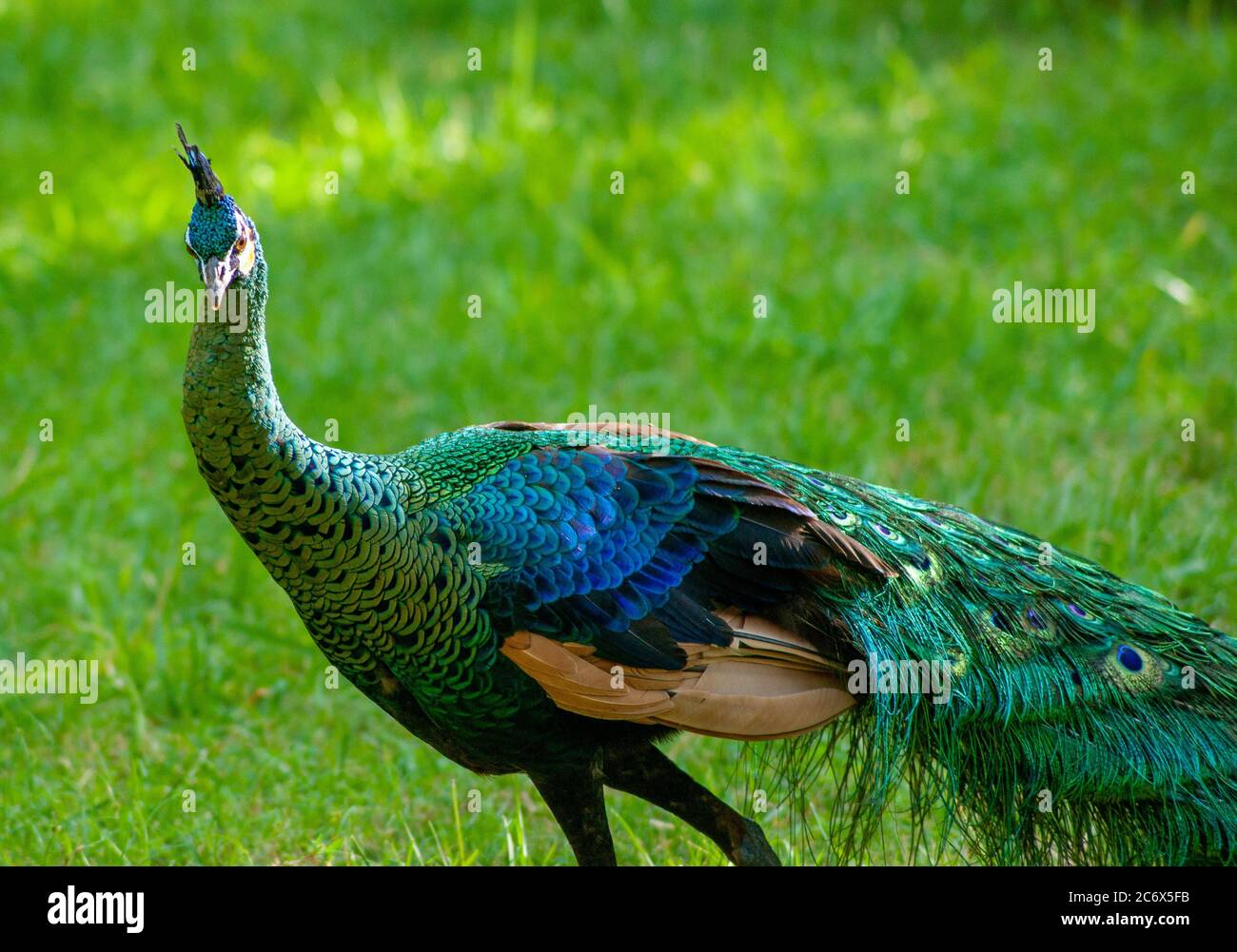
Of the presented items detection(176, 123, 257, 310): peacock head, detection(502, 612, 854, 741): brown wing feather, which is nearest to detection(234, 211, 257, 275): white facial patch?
detection(176, 123, 257, 310): peacock head

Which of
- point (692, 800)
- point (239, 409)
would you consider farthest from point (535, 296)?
point (239, 409)

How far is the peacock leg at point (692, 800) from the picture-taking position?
12.3ft

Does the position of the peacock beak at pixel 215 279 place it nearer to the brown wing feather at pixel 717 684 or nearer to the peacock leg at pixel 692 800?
the brown wing feather at pixel 717 684

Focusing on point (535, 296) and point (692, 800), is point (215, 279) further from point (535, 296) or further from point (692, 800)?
point (535, 296)

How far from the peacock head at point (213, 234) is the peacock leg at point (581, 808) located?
147cm

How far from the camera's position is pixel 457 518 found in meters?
3.57

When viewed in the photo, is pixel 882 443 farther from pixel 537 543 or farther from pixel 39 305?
pixel 39 305

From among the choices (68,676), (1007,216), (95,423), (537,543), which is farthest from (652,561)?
(1007,216)

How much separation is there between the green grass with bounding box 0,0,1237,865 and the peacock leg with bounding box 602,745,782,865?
63 centimetres

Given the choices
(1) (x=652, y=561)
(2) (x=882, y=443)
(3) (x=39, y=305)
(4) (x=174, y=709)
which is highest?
(3) (x=39, y=305)

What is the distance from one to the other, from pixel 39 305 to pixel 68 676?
3.20 meters

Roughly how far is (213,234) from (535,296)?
4.32 m

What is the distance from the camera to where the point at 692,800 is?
376 centimetres

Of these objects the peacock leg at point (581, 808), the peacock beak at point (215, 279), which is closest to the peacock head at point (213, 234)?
the peacock beak at point (215, 279)
